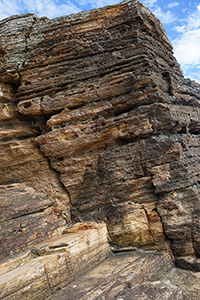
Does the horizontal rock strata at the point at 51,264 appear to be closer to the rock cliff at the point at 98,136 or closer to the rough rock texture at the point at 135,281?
the rock cliff at the point at 98,136

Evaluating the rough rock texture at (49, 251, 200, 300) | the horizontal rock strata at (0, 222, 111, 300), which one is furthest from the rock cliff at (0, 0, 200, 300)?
the rough rock texture at (49, 251, 200, 300)

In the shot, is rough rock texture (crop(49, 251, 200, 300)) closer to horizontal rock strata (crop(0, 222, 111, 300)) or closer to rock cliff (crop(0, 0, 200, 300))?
horizontal rock strata (crop(0, 222, 111, 300))

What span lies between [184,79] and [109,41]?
9.86 m

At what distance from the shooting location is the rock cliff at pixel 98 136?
13.4 m

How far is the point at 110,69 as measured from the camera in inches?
669

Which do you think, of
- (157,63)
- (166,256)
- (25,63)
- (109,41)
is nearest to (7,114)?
(25,63)

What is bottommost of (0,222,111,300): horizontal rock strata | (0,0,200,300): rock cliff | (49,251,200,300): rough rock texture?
(49,251,200,300): rough rock texture

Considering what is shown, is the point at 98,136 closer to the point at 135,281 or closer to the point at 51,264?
the point at 51,264

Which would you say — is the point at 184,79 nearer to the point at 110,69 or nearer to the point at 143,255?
the point at 110,69

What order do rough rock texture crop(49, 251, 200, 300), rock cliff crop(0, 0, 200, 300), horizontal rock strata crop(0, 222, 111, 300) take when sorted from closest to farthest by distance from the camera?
Answer: 1. horizontal rock strata crop(0, 222, 111, 300)
2. rough rock texture crop(49, 251, 200, 300)
3. rock cliff crop(0, 0, 200, 300)

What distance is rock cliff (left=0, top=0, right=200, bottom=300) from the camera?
13383 millimetres

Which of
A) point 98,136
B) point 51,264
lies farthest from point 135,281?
point 98,136

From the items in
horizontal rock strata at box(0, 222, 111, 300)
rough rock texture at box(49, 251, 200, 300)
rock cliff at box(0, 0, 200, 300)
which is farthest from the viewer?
rock cliff at box(0, 0, 200, 300)

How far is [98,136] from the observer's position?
1606 cm
